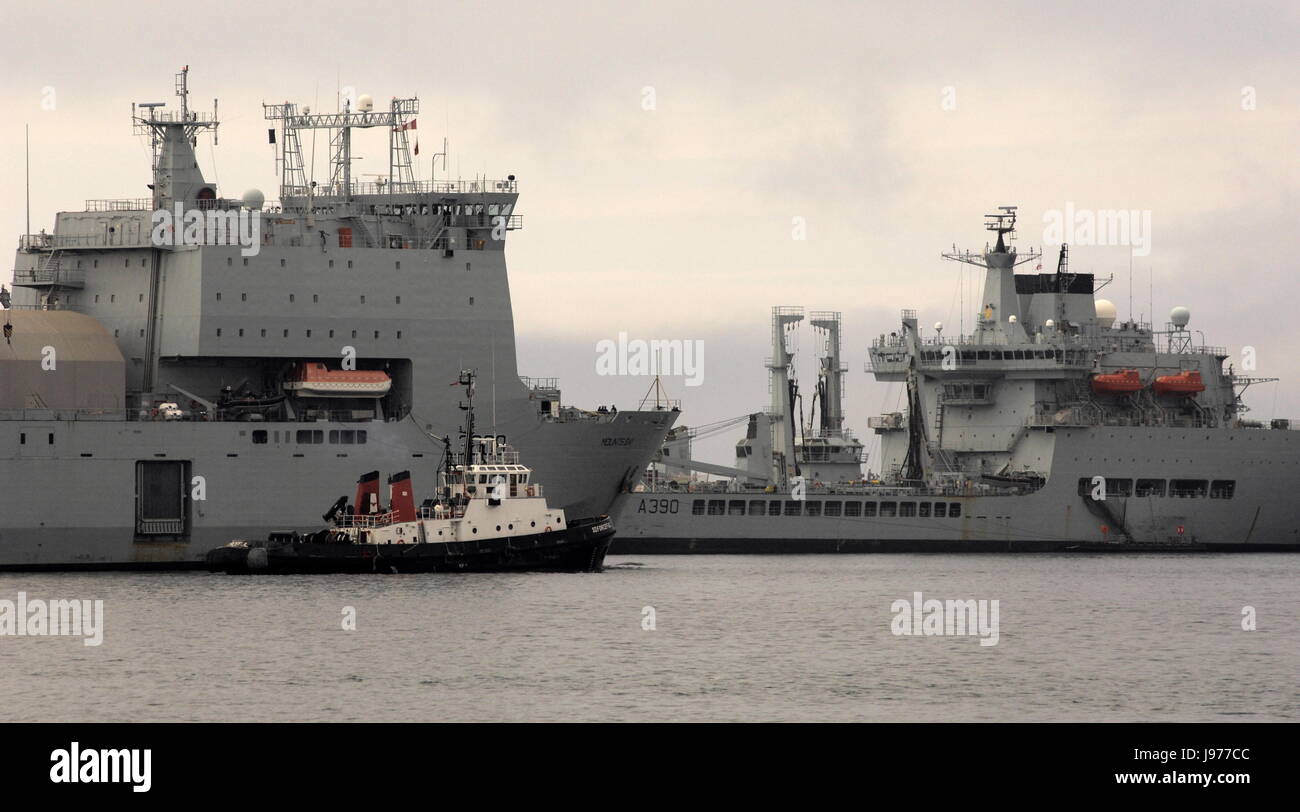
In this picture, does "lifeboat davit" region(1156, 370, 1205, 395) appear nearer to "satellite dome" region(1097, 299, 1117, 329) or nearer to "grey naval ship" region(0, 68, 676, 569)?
"satellite dome" region(1097, 299, 1117, 329)

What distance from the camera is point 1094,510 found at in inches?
2591

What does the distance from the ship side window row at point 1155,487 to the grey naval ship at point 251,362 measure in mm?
21009

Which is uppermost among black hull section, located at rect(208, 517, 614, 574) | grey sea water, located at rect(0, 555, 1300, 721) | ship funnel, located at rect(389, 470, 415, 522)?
ship funnel, located at rect(389, 470, 415, 522)

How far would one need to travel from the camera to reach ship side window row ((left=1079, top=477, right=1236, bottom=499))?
216 feet

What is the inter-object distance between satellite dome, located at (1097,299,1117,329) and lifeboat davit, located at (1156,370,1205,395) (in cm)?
375

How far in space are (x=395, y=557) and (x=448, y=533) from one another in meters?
1.31

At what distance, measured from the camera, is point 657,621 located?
37.1 m

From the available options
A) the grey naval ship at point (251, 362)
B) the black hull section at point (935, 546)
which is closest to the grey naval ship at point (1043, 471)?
the black hull section at point (935, 546)

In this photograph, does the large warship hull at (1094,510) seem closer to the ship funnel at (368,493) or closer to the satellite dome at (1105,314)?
the satellite dome at (1105,314)

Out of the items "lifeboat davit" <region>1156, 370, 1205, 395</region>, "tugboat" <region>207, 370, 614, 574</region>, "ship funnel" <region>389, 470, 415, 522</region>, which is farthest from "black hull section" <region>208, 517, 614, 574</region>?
"lifeboat davit" <region>1156, 370, 1205, 395</region>

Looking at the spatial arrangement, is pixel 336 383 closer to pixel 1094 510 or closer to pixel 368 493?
pixel 368 493

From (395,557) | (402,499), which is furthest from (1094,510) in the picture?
(395,557)

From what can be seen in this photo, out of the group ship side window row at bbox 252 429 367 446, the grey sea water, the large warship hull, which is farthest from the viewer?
the large warship hull
